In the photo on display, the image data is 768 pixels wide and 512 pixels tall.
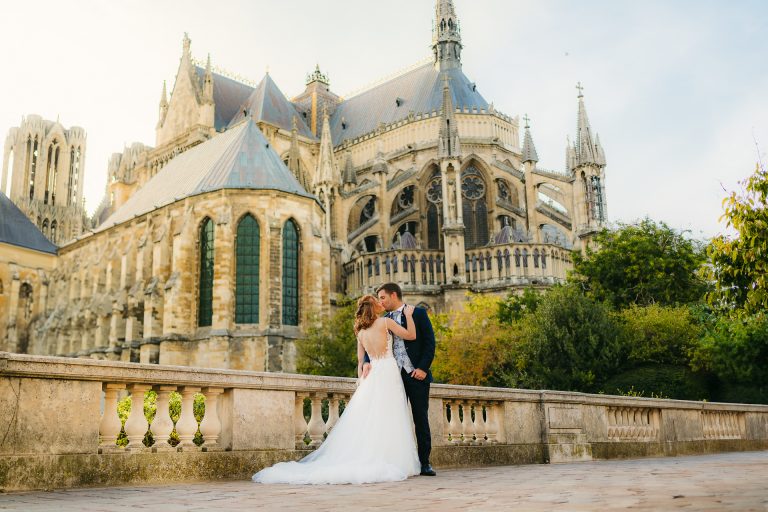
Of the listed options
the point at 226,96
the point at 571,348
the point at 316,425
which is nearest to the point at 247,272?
the point at 571,348

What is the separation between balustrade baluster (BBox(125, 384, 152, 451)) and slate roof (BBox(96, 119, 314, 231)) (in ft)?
85.7

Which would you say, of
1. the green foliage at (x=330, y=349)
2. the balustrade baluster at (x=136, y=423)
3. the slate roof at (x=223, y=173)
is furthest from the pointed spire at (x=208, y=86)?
the balustrade baluster at (x=136, y=423)

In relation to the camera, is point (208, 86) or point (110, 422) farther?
point (208, 86)

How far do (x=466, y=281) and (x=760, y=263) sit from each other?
83.0 ft

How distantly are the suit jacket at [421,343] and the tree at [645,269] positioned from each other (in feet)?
73.1

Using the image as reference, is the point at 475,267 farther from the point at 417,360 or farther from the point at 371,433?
the point at 371,433

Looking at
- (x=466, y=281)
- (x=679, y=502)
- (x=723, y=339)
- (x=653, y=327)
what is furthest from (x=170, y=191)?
(x=679, y=502)

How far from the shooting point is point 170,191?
120 feet

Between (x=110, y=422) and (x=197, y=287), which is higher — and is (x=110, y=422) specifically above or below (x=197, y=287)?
below

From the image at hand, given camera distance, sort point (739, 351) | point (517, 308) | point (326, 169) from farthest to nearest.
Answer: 1. point (326, 169)
2. point (517, 308)
3. point (739, 351)

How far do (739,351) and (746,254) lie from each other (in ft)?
37.1

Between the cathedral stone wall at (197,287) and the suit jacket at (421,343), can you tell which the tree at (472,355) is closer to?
the cathedral stone wall at (197,287)

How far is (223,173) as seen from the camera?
110 feet

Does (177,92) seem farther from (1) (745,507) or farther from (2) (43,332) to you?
(1) (745,507)
